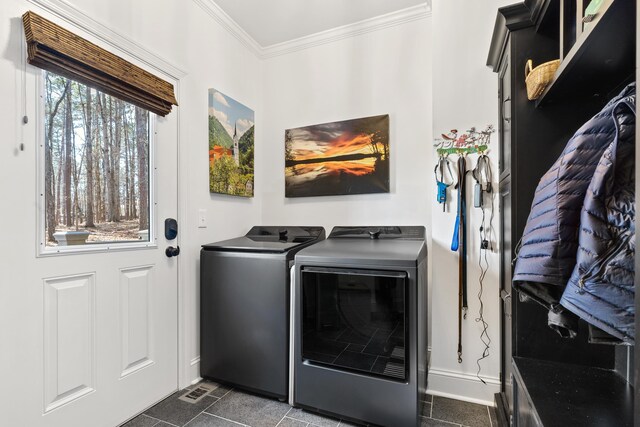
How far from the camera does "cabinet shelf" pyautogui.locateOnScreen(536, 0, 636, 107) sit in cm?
74

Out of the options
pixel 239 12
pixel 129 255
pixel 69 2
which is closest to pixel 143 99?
pixel 69 2

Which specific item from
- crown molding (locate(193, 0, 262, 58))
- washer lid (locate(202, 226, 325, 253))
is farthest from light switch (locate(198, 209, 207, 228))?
crown molding (locate(193, 0, 262, 58))

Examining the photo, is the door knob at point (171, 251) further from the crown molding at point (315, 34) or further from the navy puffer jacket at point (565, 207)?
the navy puffer jacket at point (565, 207)

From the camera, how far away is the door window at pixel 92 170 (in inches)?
56.3

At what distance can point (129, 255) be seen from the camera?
5.73 feet

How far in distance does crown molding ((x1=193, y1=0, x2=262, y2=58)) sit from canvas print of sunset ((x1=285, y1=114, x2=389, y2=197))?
2.70ft

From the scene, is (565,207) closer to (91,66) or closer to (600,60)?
(600,60)

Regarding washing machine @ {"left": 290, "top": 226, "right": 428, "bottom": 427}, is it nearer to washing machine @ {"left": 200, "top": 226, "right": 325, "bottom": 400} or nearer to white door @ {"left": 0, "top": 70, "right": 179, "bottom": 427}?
washing machine @ {"left": 200, "top": 226, "right": 325, "bottom": 400}

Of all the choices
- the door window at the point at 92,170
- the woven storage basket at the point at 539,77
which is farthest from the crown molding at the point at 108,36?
the woven storage basket at the point at 539,77

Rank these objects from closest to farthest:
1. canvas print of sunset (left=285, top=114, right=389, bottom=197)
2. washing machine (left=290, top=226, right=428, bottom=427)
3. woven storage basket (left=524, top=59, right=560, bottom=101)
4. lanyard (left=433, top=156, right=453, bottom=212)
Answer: woven storage basket (left=524, top=59, right=560, bottom=101), washing machine (left=290, top=226, right=428, bottom=427), lanyard (left=433, top=156, right=453, bottom=212), canvas print of sunset (left=285, top=114, right=389, bottom=197)

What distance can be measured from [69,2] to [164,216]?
1152 mm

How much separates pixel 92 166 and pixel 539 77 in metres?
2.07

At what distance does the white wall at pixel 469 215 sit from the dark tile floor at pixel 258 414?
0.46 feet

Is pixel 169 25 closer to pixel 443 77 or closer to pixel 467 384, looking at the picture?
pixel 443 77
